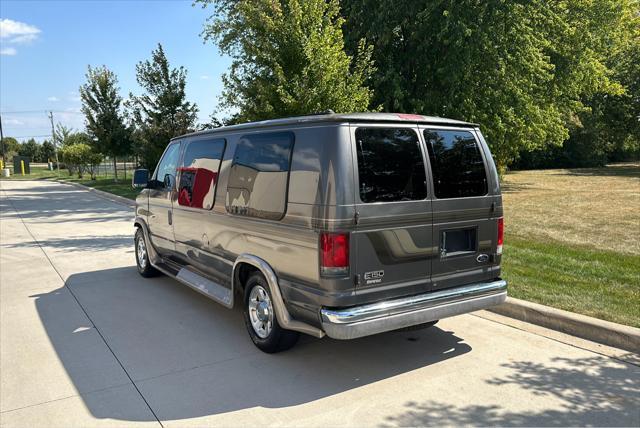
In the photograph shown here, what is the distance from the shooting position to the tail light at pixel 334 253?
3594 millimetres

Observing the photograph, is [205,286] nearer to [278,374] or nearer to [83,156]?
[278,374]

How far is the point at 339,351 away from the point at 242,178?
189 cm

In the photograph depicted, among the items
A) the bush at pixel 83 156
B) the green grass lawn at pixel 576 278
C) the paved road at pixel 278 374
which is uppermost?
the bush at pixel 83 156

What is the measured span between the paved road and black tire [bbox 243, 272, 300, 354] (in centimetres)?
10

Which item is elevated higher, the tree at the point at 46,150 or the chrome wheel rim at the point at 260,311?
the tree at the point at 46,150

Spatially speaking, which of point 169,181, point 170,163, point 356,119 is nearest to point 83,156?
point 170,163

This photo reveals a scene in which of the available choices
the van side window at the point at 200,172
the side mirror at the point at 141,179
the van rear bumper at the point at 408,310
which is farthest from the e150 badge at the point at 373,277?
the side mirror at the point at 141,179

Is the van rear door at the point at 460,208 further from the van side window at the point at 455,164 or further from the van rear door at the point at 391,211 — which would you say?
the van rear door at the point at 391,211

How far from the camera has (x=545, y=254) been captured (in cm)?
798

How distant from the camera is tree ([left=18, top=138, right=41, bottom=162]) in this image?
8912 cm

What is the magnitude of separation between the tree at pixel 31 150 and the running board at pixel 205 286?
96244mm

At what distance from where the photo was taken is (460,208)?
4230 millimetres

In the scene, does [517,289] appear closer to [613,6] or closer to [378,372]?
[378,372]

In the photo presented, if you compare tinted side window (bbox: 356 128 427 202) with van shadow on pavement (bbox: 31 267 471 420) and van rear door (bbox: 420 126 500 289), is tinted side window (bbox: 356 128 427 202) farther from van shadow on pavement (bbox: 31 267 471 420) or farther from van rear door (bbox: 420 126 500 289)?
van shadow on pavement (bbox: 31 267 471 420)
